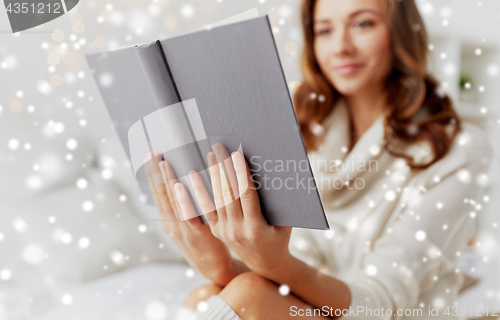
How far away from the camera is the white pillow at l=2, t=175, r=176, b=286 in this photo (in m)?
0.96

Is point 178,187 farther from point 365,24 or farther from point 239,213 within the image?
point 365,24

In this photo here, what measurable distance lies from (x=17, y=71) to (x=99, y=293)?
697 millimetres

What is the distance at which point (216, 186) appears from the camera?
0.51 m

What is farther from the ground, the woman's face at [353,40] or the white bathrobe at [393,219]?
the woman's face at [353,40]

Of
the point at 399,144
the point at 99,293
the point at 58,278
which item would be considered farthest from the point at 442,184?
the point at 58,278

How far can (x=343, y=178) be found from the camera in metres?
1.03

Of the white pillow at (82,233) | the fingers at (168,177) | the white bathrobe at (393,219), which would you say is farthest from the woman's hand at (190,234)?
the white pillow at (82,233)

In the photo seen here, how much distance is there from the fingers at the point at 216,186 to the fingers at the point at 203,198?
2 centimetres

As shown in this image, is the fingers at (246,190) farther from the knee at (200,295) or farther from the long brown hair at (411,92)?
the long brown hair at (411,92)

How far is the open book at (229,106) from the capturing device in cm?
39

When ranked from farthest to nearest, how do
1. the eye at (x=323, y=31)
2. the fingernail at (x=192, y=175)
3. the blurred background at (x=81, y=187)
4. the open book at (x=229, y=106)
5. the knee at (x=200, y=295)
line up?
the eye at (x=323, y=31) → the blurred background at (x=81, y=187) → the knee at (x=200, y=295) → the fingernail at (x=192, y=175) → the open book at (x=229, y=106)

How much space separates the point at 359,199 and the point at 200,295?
0.54 metres

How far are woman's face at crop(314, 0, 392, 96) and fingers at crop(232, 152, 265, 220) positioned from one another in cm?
65

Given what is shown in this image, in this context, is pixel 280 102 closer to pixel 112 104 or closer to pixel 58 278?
pixel 112 104
